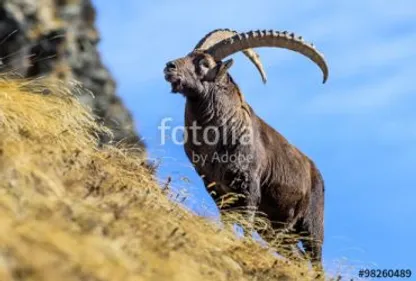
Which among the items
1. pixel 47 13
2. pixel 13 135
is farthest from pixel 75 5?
pixel 13 135

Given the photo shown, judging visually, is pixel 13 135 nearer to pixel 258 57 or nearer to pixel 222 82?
pixel 222 82

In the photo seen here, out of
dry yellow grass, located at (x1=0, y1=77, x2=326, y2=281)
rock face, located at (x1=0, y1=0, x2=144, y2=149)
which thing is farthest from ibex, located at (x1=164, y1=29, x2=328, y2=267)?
dry yellow grass, located at (x1=0, y1=77, x2=326, y2=281)

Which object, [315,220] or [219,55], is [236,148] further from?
[315,220]

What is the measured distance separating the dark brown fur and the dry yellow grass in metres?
1.71

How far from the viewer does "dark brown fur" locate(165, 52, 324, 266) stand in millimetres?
11289

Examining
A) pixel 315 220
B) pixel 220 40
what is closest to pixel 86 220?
pixel 220 40

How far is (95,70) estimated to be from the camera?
13.5 meters

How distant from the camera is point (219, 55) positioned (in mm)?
12117

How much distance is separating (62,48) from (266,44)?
9.29ft

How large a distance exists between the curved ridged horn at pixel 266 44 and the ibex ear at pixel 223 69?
353mm

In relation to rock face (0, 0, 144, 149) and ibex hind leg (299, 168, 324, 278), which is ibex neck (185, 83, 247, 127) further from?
ibex hind leg (299, 168, 324, 278)

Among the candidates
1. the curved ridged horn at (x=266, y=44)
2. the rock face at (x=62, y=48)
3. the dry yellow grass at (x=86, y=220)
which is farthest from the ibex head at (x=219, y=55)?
the dry yellow grass at (x=86, y=220)

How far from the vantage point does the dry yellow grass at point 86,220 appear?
15.4 feet

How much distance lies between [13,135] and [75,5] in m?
6.05
